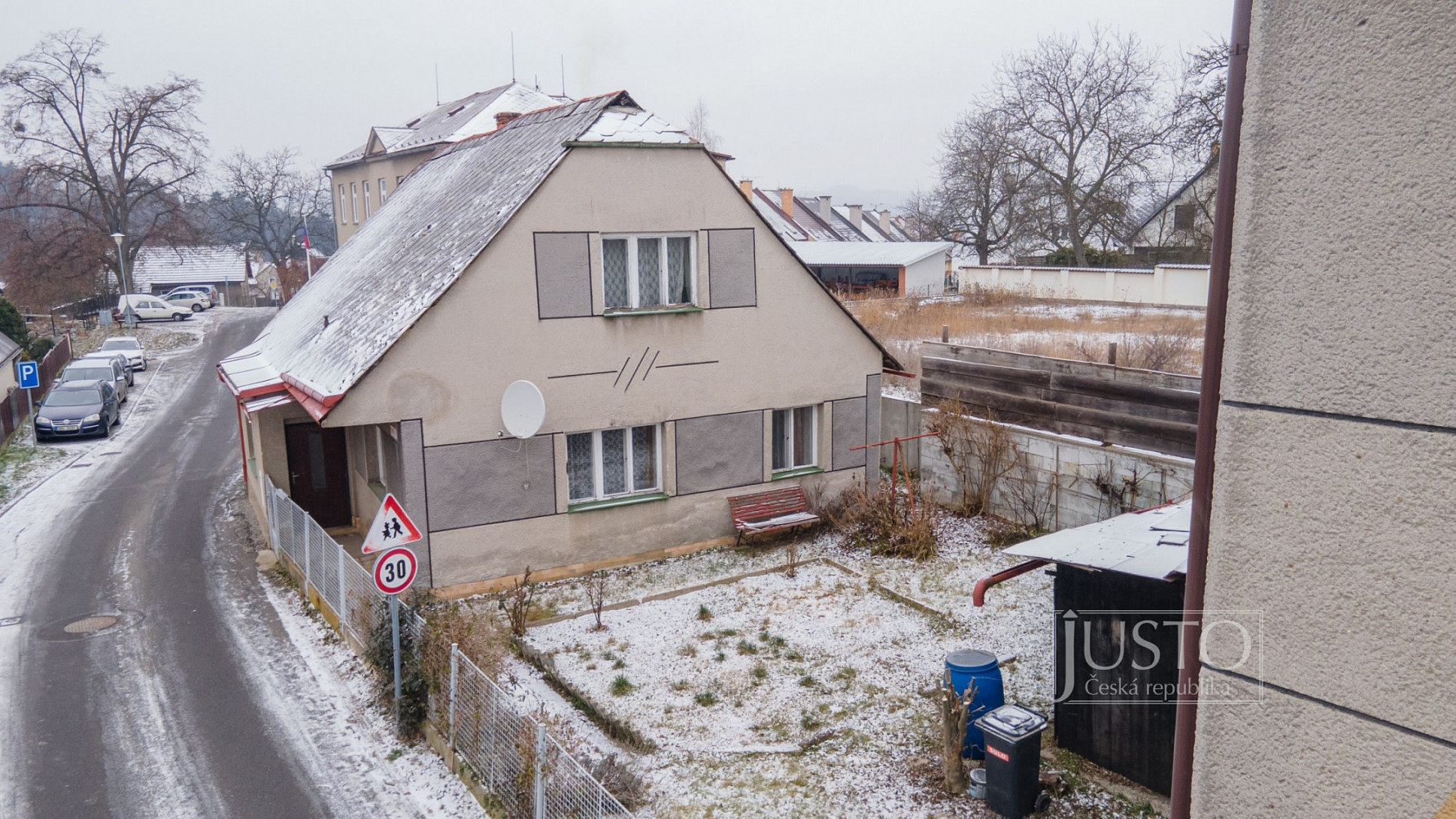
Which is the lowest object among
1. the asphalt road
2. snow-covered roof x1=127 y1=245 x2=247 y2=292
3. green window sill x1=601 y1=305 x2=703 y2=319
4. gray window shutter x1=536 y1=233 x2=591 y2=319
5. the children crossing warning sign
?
the asphalt road

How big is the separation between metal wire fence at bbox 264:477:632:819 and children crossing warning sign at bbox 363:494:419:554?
1.02 m

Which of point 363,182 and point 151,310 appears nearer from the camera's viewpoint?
point 363,182

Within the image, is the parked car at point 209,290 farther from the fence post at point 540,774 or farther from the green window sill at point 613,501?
the fence post at point 540,774

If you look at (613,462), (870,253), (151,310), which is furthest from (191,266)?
(613,462)

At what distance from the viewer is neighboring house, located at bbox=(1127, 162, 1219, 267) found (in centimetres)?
3650

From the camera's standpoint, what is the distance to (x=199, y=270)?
76375mm

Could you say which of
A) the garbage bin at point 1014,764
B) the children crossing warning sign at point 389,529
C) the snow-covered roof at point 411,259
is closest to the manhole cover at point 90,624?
the snow-covered roof at point 411,259

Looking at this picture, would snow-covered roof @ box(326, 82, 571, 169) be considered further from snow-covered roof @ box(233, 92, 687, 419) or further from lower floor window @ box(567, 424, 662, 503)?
lower floor window @ box(567, 424, 662, 503)

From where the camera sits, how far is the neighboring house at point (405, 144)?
3672 centimetres

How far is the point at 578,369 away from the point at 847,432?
16.9 feet

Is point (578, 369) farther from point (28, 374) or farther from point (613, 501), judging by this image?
point (28, 374)

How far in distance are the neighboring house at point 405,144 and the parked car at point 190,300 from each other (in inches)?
548

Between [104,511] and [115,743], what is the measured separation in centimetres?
1122

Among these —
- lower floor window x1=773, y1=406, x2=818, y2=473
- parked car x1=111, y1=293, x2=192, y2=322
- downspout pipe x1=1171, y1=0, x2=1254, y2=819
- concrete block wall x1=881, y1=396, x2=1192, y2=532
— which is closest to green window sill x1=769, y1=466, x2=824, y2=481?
lower floor window x1=773, y1=406, x2=818, y2=473
